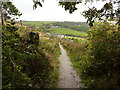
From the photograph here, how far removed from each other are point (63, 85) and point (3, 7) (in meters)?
5.44

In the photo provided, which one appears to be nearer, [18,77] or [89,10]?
[18,77]

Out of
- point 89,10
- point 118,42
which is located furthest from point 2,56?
point 118,42

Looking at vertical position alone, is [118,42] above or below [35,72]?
above

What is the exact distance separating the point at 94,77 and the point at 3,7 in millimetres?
6245

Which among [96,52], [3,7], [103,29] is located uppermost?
[3,7]

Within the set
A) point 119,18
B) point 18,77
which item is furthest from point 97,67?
point 18,77

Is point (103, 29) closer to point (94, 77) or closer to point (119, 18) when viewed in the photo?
point (94, 77)

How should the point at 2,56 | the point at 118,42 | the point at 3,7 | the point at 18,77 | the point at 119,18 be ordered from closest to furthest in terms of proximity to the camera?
the point at 2,56 < the point at 18,77 < the point at 3,7 < the point at 119,18 < the point at 118,42

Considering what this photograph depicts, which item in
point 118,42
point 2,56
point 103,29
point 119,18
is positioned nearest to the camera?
point 2,56

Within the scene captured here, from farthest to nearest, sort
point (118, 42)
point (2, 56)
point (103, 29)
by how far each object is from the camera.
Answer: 1. point (103, 29)
2. point (118, 42)
3. point (2, 56)

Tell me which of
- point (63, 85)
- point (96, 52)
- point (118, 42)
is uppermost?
point (118, 42)

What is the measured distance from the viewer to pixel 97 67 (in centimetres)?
879

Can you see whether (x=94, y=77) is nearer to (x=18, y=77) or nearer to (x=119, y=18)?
(x=119, y=18)

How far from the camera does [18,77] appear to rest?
159 inches
